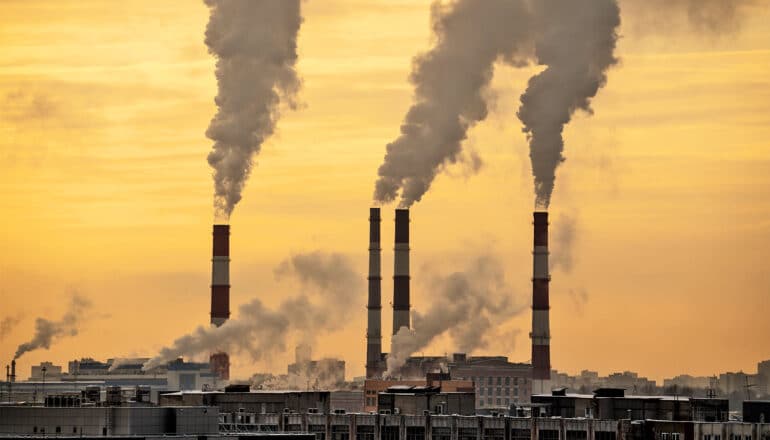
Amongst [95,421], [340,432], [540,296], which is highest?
[540,296]

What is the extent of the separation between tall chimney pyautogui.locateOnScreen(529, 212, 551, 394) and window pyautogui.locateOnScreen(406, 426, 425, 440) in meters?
69.4

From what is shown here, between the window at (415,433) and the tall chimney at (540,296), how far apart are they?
228 ft

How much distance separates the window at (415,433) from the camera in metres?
124

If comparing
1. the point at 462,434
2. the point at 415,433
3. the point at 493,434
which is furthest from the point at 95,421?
the point at 415,433

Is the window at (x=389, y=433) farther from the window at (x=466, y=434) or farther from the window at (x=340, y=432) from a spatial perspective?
the window at (x=466, y=434)

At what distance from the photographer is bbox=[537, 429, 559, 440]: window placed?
11581 centimetres

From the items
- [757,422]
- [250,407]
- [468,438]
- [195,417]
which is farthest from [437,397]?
[195,417]

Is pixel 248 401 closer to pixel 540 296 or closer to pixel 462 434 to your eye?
pixel 462 434

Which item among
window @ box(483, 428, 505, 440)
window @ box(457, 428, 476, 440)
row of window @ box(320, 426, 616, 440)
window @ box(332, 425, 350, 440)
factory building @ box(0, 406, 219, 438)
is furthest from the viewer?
window @ box(332, 425, 350, 440)

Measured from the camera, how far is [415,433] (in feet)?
407

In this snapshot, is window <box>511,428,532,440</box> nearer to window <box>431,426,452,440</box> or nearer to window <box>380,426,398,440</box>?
window <box>431,426,452,440</box>

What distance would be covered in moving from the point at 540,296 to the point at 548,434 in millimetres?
77683

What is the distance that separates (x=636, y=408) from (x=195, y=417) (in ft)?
130

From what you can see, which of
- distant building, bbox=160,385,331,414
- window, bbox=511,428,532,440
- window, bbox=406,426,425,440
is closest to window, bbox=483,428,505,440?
window, bbox=511,428,532,440
